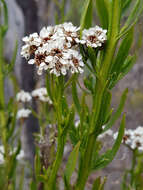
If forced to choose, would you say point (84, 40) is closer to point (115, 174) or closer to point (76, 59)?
point (76, 59)

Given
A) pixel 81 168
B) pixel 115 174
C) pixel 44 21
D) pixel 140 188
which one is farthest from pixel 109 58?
pixel 44 21

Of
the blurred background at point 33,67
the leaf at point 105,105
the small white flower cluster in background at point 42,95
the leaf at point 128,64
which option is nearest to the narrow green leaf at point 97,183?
the leaf at point 105,105

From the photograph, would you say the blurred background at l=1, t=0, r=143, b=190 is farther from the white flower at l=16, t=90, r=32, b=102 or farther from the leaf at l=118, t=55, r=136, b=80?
the leaf at l=118, t=55, r=136, b=80

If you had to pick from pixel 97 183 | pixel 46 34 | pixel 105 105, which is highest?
pixel 46 34

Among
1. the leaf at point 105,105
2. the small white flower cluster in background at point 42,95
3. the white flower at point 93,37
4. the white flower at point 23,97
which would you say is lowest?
the leaf at point 105,105

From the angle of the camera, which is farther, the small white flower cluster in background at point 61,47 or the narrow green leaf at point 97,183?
the narrow green leaf at point 97,183

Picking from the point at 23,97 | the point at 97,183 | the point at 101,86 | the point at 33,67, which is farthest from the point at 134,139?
the point at 33,67

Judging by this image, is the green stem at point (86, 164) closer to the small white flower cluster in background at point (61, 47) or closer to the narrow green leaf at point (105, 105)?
the narrow green leaf at point (105, 105)

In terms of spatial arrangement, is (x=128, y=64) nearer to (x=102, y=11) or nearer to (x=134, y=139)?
(x=102, y=11)
